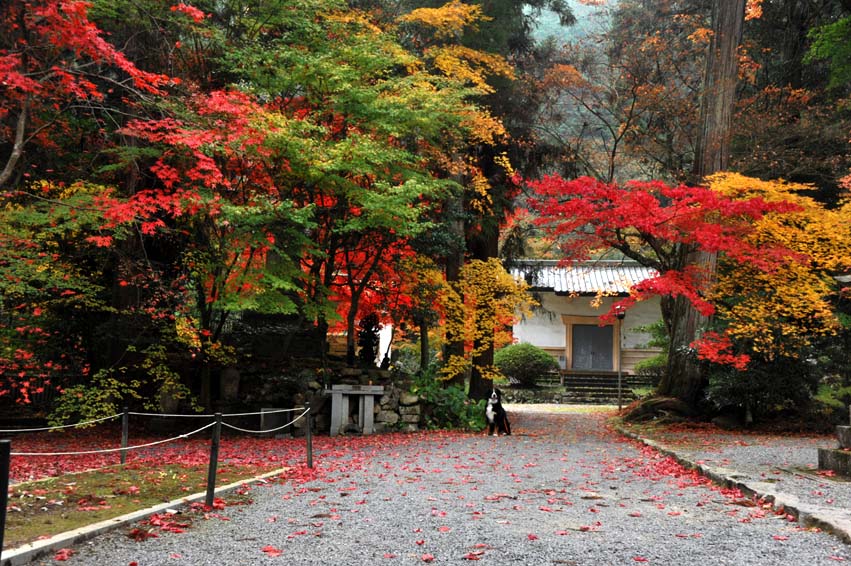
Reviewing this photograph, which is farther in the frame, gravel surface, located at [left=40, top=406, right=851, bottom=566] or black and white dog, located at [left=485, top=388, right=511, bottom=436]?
black and white dog, located at [left=485, top=388, right=511, bottom=436]

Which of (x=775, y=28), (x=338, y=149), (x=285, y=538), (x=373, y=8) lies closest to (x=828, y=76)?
(x=775, y=28)

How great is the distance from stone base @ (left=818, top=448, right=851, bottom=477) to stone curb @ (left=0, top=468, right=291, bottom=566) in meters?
7.23

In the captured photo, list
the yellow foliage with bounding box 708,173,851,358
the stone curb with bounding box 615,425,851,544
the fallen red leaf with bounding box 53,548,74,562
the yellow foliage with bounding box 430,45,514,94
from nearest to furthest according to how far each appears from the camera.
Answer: the fallen red leaf with bounding box 53,548,74,562 → the stone curb with bounding box 615,425,851,544 → the yellow foliage with bounding box 708,173,851,358 → the yellow foliage with bounding box 430,45,514,94

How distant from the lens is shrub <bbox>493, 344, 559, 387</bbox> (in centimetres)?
2925

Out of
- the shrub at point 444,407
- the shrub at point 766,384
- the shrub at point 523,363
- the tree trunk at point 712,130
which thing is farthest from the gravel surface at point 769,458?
the shrub at point 523,363

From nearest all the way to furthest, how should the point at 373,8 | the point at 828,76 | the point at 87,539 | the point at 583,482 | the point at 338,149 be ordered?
the point at 87,539
the point at 583,482
the point at 338,149
the point at 373,8
the point at 828,76

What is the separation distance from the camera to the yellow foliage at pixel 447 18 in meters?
16.5

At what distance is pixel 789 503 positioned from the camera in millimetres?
6480

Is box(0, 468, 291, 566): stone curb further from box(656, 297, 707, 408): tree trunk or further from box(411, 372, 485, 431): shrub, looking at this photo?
box(656, 297, 707, 408): tree trunk

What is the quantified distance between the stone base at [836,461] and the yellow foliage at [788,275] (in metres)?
5.53

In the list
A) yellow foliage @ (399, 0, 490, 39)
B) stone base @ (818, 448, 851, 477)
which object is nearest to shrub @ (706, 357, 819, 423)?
stone base @ (818, 448, 851, 477)

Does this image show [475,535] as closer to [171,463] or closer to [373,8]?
[171,463]

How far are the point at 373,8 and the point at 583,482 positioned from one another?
13182 millimetres

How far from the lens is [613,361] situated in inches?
1252
